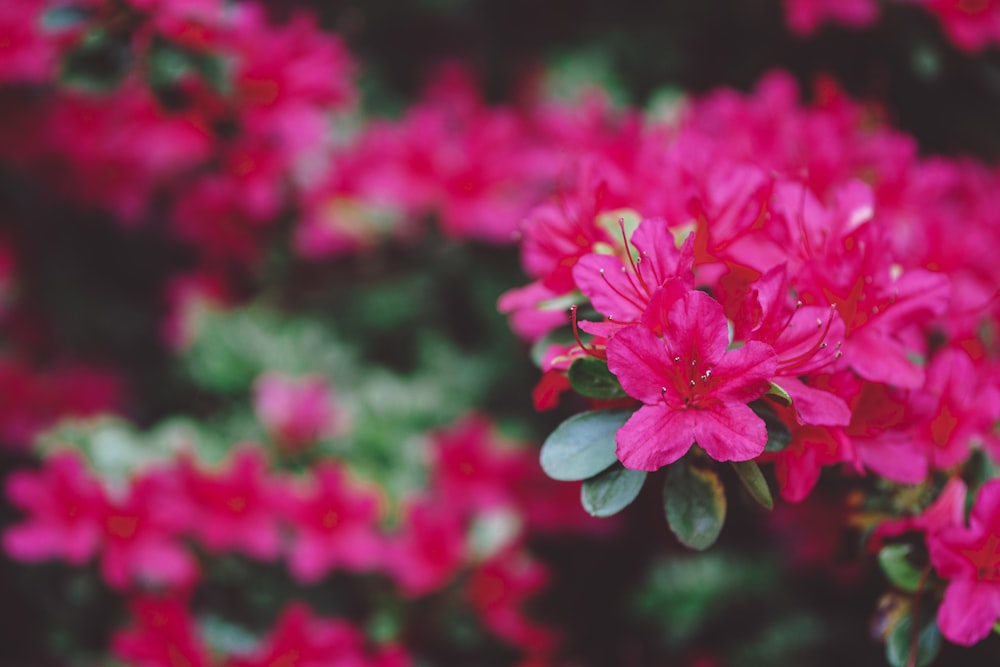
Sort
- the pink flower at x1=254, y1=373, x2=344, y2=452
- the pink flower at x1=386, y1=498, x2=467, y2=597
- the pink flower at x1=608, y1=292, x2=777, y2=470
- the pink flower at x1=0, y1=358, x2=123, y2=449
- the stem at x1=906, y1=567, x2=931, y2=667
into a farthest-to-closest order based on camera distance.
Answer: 1. the pink flower at x1=0, y1=358, x2=123, y2=449
2. the pink flower at x1=254, y1=373, x2=344, y2=452
3. the pink flower at x1=386, y1=498, x2=467, y2=597
4. the stem at x1=906, y1=567, x2=931, y2=667
5. the pink flower at x1=608, y1=292, x2=777, y2=470

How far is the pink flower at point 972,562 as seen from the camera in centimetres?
74

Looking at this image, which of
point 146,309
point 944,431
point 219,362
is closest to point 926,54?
point 944,431

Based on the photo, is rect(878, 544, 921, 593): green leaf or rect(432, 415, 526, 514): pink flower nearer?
rect(878, 544, 921, 593): green leaf

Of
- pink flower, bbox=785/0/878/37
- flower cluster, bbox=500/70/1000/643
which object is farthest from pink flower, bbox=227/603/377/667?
pink flower, bbox=785/0/878/37

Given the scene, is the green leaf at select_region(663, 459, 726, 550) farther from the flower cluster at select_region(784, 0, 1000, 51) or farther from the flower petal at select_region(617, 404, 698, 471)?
the flower cluster at select_region(784, 0, 1000, 51)

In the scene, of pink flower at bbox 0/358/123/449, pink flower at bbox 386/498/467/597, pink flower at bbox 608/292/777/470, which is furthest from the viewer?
pink flower at bbox 0/358/123/449

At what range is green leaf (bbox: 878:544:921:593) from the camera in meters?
0.82

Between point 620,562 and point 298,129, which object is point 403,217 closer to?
point 298,129

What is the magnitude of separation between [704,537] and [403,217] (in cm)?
106

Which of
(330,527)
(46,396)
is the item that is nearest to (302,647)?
(330,527)

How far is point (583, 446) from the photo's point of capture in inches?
29.1

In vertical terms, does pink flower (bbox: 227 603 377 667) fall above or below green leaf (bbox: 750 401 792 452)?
above

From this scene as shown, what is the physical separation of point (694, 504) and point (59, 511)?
2.93 ft

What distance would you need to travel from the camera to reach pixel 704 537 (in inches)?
29.1
